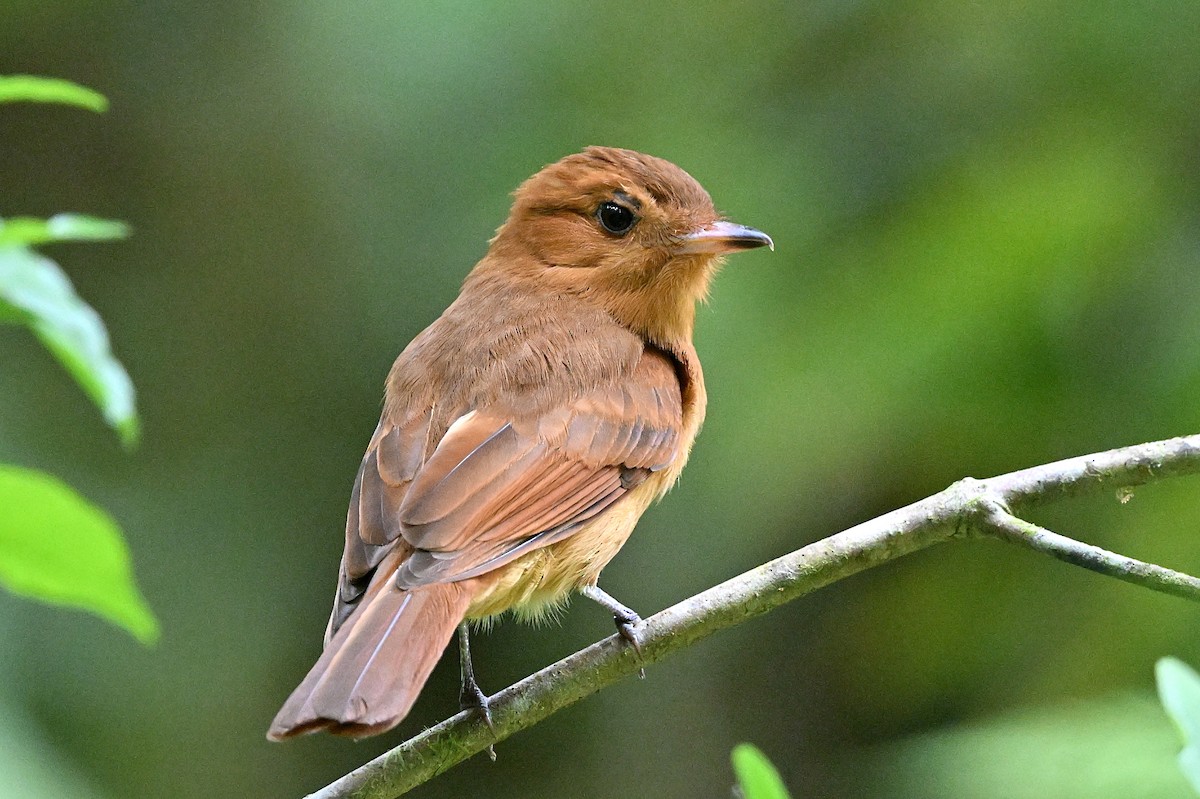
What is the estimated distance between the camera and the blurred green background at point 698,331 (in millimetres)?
4598

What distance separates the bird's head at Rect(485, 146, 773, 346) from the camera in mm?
4250

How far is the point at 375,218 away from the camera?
5.27m

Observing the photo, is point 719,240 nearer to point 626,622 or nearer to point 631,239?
point 631,239

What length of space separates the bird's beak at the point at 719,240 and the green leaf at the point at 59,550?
127 inches

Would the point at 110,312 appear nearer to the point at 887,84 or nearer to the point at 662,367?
the point at 662,367

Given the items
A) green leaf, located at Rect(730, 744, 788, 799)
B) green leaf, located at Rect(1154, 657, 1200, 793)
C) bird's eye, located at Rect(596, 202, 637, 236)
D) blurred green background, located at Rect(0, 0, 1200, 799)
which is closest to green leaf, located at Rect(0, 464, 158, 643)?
green leaf, located at Rect(730, 744, 788, 799)

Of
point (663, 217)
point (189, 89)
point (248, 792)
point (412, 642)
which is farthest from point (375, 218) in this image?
point (412, 642)

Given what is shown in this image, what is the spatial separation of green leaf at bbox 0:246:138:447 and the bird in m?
1.40

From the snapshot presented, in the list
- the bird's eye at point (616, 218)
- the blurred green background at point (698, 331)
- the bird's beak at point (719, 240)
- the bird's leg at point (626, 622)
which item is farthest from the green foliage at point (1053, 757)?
the bird's eye at point (616, 218)

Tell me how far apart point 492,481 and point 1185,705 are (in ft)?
7.51

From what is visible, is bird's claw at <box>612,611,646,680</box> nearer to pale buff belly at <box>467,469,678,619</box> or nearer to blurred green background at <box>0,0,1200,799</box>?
pale buff belly at <box>467,469,678,619</box>

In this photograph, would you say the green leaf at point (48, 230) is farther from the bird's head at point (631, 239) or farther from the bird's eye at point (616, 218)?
the bird's eye at point (616, 218)

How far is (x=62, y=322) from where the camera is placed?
3.52 ft

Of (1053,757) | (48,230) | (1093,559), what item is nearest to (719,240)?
(1093,559)
